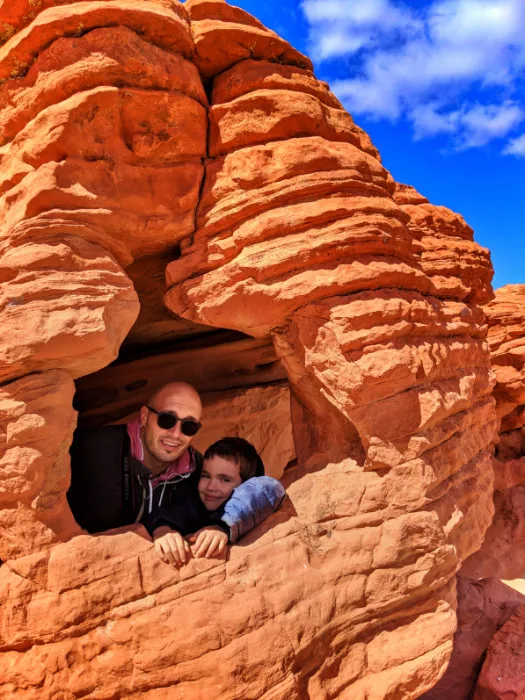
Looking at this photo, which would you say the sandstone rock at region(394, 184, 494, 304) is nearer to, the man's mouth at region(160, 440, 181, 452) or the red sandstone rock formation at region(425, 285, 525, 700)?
the red sandstone rock formation at region(425, 285, 525, 700)

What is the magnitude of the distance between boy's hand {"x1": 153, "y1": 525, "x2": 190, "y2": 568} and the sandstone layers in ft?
0.22

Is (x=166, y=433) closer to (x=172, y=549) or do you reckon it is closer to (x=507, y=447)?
(x=172, y=549)

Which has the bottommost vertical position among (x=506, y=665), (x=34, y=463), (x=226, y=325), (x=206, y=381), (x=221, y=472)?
(x=506, y=665)

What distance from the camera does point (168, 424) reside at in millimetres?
3717

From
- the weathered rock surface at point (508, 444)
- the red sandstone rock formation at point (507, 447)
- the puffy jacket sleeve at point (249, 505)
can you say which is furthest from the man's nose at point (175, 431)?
the weathered rock surface at point (508, 444)

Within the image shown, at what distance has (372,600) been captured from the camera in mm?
3555

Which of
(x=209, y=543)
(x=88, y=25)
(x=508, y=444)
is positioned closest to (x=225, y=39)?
(x=88, y=25)

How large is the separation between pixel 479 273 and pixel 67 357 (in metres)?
5.96

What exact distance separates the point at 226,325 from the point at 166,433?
104 centimetres

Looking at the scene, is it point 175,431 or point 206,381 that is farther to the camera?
point 206,381

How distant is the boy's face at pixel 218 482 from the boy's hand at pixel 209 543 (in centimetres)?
53

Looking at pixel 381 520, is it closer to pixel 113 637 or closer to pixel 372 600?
pixel 372 600

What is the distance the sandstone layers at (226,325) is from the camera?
295cm

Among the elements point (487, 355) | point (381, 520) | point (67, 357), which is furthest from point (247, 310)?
point (487, 355)
